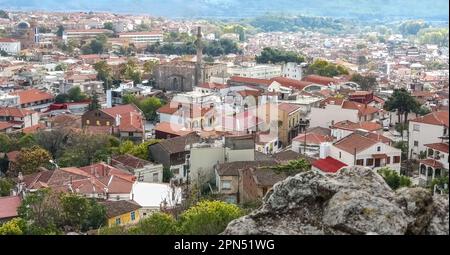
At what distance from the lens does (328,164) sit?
27.3ft

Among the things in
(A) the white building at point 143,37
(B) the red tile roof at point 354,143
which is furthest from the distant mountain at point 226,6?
(A) the white building at point 143,37

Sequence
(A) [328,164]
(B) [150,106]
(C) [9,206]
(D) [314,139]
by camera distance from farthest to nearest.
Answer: (B) [150,106] < (D) [314,139] < (A) [328,164] < (C) [9,206]

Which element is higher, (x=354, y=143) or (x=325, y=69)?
(x=325, y=69)

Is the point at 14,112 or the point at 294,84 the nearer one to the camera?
the point at 14,112

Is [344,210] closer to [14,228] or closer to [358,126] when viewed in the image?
[14,228]

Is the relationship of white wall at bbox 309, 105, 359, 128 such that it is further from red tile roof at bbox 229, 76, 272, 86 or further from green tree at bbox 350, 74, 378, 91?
green tree at bbox 350, 74, 378, 91

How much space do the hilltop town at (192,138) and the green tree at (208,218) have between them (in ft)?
0.06

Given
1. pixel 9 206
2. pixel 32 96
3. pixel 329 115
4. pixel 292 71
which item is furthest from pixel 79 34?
pixel 9 206

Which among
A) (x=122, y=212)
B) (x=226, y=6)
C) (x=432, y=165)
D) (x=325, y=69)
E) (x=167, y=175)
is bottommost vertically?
(x=167, y=175)

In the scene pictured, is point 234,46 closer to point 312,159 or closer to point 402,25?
point 402,25

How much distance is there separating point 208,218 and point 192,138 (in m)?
5.48

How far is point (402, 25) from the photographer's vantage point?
27.9 m
